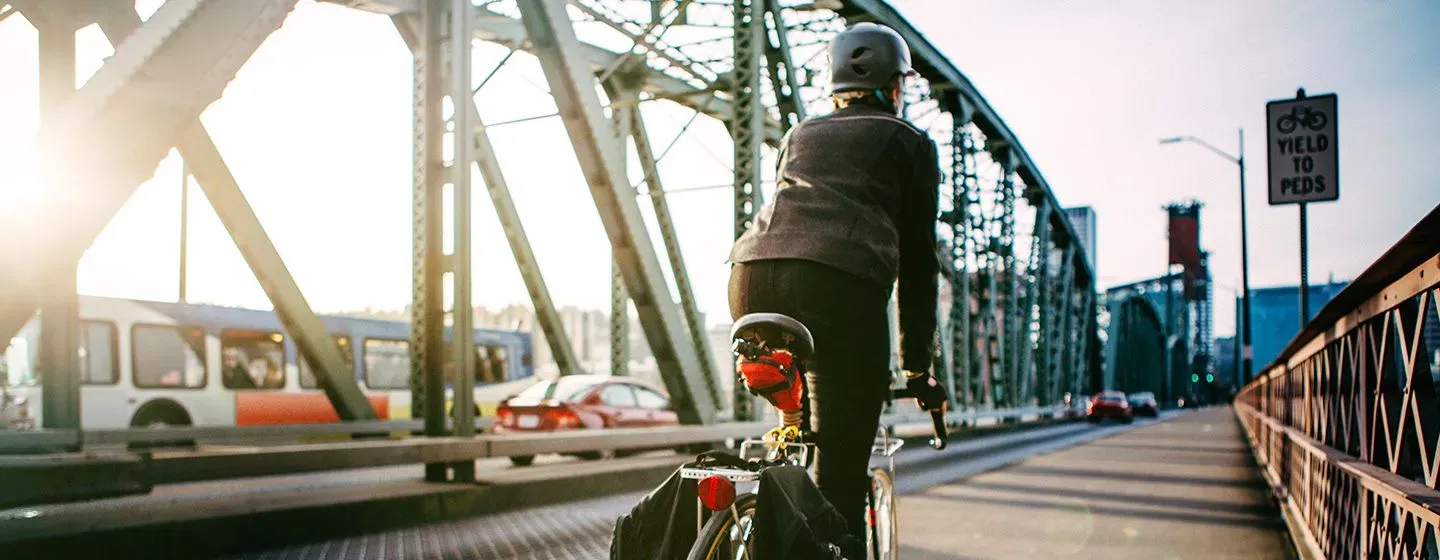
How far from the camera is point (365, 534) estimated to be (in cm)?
626

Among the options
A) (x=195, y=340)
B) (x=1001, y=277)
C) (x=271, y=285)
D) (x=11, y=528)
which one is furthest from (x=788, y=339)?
(x=1001, y=277)

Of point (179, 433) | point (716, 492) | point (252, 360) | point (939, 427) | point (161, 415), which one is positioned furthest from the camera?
point (252, 360)

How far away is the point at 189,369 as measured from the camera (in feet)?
64.5

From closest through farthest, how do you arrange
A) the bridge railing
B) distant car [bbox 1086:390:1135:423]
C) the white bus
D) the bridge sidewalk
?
the bridge railing, the bridge sidewalk, the white bus, distant car [bbox 1086:390:1135:423]

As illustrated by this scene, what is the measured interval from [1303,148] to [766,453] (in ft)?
30.6

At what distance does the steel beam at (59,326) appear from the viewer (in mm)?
6188

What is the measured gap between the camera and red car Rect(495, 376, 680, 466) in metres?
14.8

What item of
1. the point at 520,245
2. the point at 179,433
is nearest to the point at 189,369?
the point at 179,433

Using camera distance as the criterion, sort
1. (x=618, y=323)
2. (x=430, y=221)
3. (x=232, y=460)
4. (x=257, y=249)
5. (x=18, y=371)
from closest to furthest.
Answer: (x=232, y=460)
(x=430, y=221)
(x=257, y=249)
(x=618, y=323)
(x=18, y=371)

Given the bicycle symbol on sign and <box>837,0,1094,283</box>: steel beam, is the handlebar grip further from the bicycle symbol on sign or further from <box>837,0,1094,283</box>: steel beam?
<box>837,0,1094,283</box>: steel beam

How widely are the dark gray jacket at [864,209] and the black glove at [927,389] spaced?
2 cm

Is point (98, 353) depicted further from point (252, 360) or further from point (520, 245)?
point (520, 245)

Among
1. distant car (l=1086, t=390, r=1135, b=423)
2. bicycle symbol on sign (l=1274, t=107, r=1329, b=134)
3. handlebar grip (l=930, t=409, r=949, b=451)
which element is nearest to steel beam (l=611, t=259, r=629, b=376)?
bicycle symbol on sign (l=1274, t=107, r=1329, b=134)

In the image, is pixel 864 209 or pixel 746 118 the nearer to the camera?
pixel 864 209
